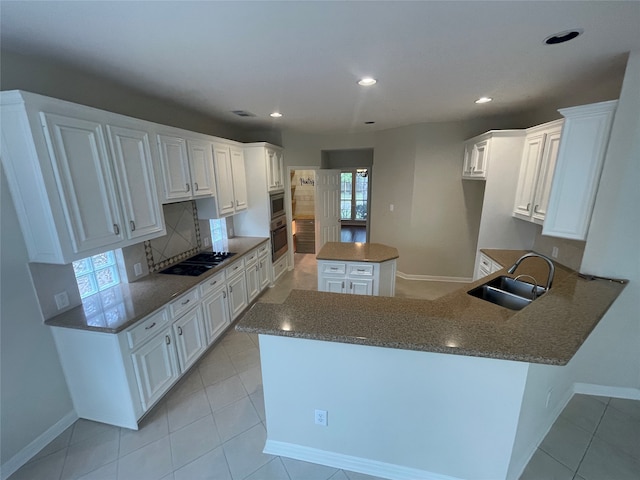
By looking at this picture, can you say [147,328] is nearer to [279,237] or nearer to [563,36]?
[279,237]

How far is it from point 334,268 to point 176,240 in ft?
6.17

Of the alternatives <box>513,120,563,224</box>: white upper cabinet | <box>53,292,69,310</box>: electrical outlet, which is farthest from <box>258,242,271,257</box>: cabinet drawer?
<box>513,120,563,224</box>: white upper cabinet

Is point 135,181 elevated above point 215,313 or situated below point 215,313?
above

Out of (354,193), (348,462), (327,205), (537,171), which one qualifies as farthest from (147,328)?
(354,193)

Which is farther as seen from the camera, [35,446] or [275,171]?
[275,171]

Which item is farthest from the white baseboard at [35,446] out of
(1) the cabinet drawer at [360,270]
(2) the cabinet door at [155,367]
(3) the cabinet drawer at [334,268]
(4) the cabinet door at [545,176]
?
(4) the cabinet door at [545,176]

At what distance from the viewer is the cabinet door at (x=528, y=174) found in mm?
2762

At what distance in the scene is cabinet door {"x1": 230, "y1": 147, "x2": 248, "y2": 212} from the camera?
12.1ft

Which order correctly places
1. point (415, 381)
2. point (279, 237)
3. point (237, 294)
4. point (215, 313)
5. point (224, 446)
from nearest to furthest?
point (415, 381)
point (224, 446)
point (215, 313)
point (237, 294)
point (279, 237)

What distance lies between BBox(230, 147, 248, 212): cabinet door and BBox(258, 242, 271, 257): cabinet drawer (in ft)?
2.10

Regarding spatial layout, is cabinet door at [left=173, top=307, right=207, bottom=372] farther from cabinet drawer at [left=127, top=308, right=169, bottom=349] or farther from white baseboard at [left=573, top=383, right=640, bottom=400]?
white baseboard at [left=573, top=383, right=640, bottom=400]

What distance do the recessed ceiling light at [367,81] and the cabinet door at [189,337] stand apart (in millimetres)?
2544

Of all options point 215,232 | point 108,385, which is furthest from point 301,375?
point 215,232

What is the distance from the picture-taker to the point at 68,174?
5.45 ft
